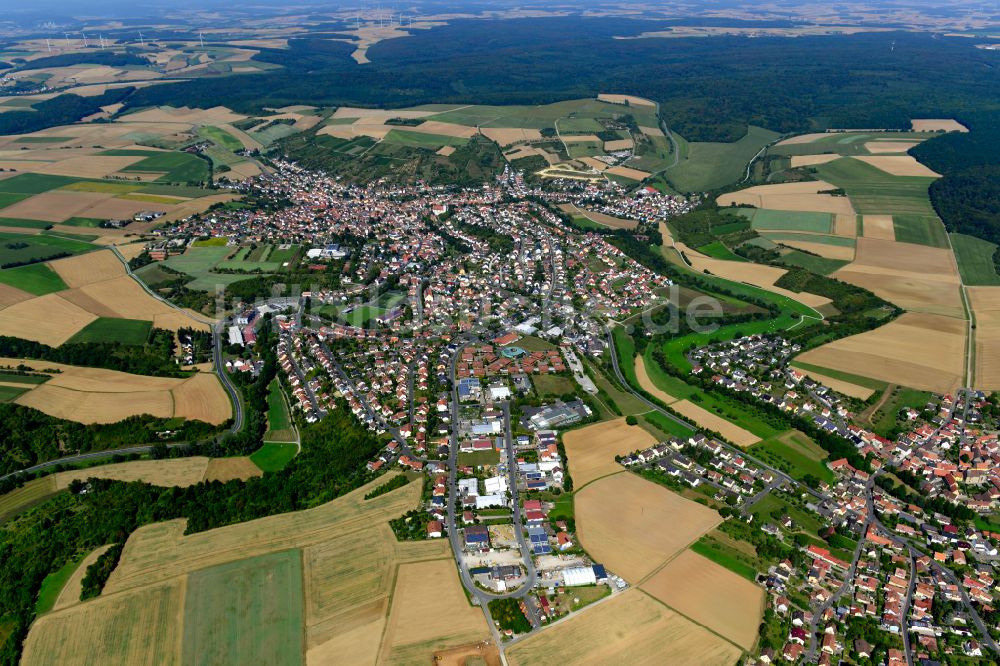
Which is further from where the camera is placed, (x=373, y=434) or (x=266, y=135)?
(x=266, y=135)

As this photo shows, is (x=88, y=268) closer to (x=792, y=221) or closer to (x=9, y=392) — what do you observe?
(x=9, y=392)

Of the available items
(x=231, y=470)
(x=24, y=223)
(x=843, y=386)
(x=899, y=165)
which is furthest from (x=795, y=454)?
(x=24, y=223)

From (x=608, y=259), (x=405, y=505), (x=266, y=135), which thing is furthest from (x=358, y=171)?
(x=405, y=505)

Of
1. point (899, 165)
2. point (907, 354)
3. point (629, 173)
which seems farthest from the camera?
point (629, 173)

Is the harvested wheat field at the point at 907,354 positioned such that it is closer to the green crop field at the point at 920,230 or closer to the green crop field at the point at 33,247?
the green crop field at the point at 920,230

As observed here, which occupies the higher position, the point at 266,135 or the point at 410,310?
the point at 266,135

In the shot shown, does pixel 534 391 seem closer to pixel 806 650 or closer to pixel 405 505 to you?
pixel 405 505
